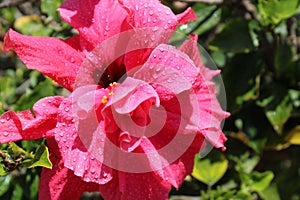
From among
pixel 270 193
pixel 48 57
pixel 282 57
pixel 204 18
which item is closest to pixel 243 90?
pixel 282 57

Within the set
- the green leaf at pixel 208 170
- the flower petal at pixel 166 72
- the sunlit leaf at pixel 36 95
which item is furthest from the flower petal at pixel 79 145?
the green leaf at pixel 208 170

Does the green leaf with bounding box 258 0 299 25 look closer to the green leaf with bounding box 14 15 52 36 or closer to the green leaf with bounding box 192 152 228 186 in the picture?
the green leaf with bounding box 192 152 228 186

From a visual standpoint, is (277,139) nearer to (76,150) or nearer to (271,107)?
(271,107)

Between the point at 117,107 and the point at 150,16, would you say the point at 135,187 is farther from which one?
the point at 150,16

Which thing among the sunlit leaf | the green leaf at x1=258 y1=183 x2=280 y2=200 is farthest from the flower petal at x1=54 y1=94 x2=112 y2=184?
the green leaf at x1=258 y1=183 x2=280 y2=200

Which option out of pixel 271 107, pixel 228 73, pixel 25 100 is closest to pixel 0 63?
pixel 25 100

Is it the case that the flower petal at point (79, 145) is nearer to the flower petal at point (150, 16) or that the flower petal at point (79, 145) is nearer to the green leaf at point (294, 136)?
the flower petal at point (150, 16)
